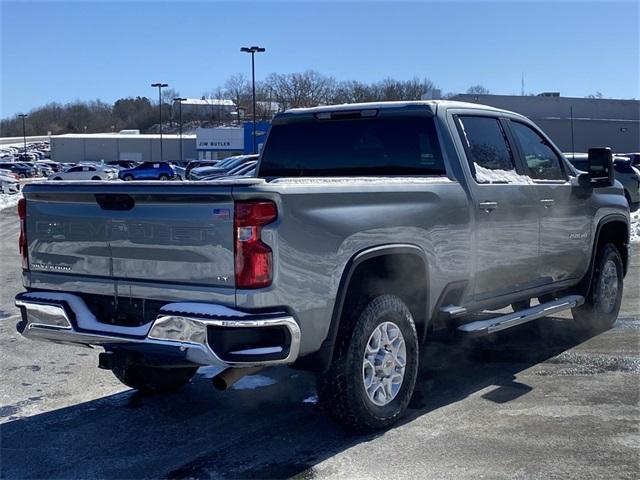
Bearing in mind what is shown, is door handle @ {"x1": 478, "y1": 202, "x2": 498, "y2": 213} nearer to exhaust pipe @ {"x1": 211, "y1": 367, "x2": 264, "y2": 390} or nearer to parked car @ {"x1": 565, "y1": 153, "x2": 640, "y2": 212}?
exhaust pipe @ {"x1": 211, "y1": 367, "x2": 264, "y2": 390}

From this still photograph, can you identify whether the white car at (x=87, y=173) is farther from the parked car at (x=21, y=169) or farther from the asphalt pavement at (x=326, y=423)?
the asphalt pavement at (x=326, y=423)

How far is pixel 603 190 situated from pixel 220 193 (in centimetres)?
474

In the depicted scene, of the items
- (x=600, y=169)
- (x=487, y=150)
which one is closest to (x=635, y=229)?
(x=600, y=169)

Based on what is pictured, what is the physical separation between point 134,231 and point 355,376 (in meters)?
1.58

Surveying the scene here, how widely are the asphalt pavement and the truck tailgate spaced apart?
1111 millimetres

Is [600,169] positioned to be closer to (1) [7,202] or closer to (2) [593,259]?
(2) [593,259]

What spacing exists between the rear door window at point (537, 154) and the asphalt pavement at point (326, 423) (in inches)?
63.8

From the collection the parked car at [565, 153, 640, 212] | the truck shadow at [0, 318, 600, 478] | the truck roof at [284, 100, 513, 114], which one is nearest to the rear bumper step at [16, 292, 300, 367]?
the truck shadow at [0, 318, 600, 478]

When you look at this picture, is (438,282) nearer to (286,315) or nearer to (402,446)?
(402,446)

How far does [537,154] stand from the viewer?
6.84m

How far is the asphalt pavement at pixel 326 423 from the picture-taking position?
4.43 metres

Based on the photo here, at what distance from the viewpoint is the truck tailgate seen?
13.7 ft

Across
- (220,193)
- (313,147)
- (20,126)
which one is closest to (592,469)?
(220,193)

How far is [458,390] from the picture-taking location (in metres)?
5.91
